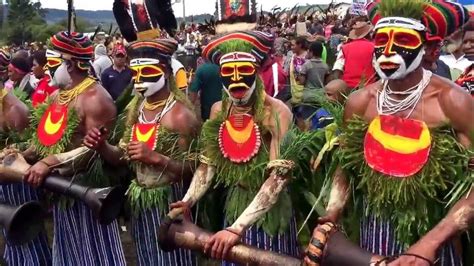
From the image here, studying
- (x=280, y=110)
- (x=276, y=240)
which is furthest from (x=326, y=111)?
(x=276, y=240)

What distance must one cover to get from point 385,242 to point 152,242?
1859 millimetres

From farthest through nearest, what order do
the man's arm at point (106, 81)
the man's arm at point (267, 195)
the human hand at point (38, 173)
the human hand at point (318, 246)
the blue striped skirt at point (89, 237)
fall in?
the man's arm at point (106, 81) < the blue striped skirt at point (89, 237) < the human hand at point (38, 173) < the man's arm at point (267, 195) < the human hand at point (318, 246)

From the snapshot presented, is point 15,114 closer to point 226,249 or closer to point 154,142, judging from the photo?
point 154,142

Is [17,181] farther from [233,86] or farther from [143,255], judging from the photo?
[233,86]

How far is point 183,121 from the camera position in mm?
4602

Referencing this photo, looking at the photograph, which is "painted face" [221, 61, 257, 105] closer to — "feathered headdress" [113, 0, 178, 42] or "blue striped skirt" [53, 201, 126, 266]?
"feathered headdress" [113, 0, 178, 42]

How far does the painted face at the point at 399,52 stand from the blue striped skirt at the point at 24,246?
129 inches

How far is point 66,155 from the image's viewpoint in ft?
16.1

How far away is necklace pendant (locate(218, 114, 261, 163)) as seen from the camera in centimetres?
412

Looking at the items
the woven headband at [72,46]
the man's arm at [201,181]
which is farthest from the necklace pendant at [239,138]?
the woven headband at [72,46]

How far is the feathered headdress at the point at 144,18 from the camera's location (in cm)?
503

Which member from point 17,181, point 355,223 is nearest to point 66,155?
point 17,181

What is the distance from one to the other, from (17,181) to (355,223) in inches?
104

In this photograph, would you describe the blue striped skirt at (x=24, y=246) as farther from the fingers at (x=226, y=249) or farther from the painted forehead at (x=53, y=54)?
the fingers at (x=226, y=249)
